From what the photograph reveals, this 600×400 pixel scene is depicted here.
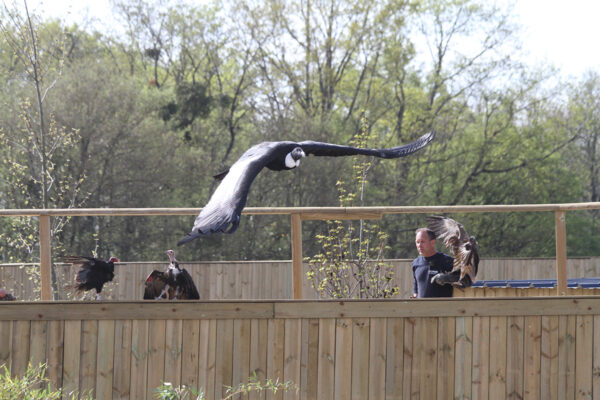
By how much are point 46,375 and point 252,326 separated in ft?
3.97

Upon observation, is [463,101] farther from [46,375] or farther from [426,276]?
[46,375]

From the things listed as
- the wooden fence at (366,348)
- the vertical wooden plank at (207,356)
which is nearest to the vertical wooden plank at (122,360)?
the wooden fence at (366,348)

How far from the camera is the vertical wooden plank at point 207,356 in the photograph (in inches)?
184

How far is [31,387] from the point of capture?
4.58 metres

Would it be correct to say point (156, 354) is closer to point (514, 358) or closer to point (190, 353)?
point (190, 353)

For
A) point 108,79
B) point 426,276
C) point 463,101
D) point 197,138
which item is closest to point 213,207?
point 426,276

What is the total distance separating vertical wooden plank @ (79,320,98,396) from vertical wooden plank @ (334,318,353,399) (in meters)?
1.39

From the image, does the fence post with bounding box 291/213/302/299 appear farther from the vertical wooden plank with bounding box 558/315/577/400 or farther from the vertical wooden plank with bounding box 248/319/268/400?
the vertical wooden plank with bounding box 558/315/577/400

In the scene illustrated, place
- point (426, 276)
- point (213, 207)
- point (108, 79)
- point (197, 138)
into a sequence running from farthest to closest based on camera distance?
1. point (197, 138)
2. point (108, 79)
3. point (426, 276)
4. point (213, 207)

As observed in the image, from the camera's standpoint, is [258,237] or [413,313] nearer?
[413,313]

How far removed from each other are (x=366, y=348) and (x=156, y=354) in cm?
121

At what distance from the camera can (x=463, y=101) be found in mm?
25922

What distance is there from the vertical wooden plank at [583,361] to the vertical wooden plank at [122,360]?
8.47 ft

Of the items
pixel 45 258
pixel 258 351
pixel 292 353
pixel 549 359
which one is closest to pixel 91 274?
pixel 45 258
